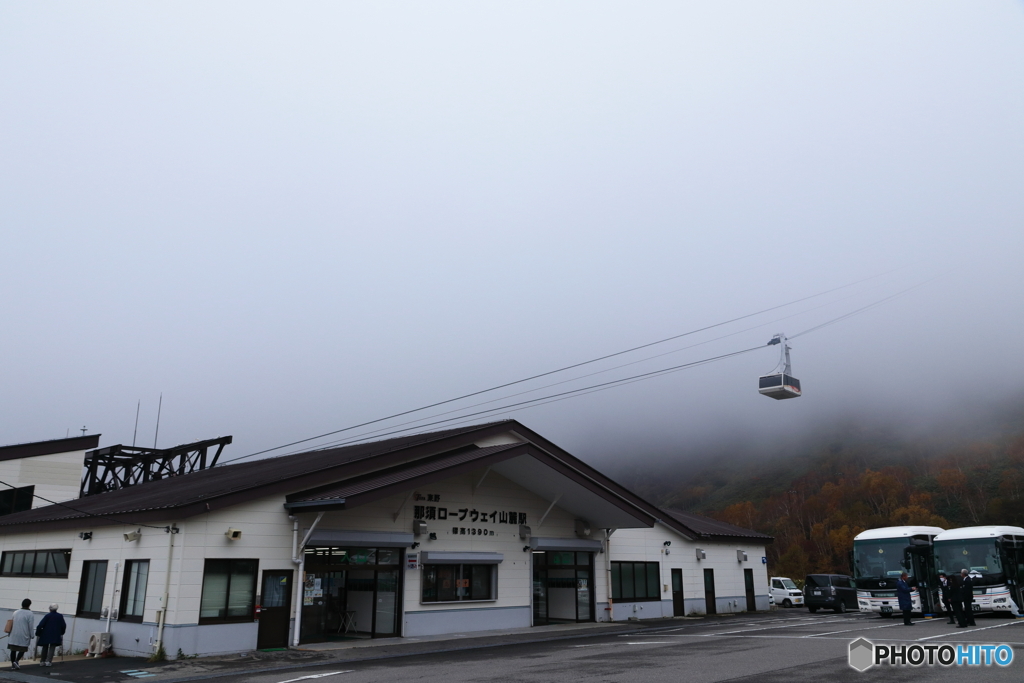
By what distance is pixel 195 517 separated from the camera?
16.7 m

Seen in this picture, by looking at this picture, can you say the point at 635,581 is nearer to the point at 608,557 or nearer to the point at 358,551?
the point at 608,557

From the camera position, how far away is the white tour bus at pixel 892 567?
25828 millimetres

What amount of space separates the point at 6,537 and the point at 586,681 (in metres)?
20.8

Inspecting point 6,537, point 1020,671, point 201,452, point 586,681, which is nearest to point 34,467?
point 201,452

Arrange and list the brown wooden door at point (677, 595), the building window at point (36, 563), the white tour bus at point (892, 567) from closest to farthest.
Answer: the building window at point (36, 563) < the white tour bus at point (892, 567) < the brown wooden door at point (677, 595)

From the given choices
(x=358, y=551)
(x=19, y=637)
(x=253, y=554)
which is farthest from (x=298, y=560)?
(x=19, y=637)

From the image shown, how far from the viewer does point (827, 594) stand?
32250mm

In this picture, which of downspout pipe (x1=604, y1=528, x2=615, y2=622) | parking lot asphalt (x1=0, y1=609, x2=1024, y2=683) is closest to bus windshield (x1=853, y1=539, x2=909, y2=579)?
parking lot asphalt (x1=0, y1=609, x2=1024, y2=683)

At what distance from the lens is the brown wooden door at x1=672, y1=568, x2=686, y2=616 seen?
1134 inches

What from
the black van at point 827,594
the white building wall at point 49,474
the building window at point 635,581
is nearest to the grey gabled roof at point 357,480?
the building window at point 635,581

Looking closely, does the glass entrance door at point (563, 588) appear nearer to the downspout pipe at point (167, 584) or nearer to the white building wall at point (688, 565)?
the white building wall at point (688, 565)

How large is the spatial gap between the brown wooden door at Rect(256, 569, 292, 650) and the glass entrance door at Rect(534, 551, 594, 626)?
931cm

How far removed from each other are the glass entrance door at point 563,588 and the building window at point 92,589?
41.8 ft

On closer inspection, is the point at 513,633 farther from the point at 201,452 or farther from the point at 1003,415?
the point at 1003,415
